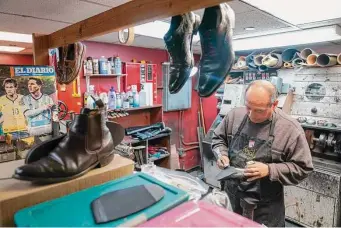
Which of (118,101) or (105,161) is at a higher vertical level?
(118,101)

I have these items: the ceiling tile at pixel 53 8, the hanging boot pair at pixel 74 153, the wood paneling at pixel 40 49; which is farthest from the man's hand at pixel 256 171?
the ceiling tile at pixel 53 8

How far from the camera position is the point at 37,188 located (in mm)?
701

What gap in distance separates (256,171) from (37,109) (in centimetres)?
143

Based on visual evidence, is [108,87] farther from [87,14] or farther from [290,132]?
[290,132]

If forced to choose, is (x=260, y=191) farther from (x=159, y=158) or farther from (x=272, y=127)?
(x=159, y=158)

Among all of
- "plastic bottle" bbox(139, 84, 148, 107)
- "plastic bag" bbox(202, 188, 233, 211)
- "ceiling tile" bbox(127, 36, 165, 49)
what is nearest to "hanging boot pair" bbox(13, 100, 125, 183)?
"plastic bag" bbox(202, 188, 233, 211)

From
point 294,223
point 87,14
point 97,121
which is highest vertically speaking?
point 87,14

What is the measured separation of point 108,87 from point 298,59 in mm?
2940

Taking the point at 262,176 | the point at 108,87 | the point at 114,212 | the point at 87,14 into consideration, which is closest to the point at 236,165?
the point at 262,176

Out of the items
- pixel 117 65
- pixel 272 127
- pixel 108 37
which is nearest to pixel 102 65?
pixel 117 65

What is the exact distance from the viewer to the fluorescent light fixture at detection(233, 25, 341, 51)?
2.81 meters

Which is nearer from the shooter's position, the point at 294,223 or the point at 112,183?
the point at 112,183

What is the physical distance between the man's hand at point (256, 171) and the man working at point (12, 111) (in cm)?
139

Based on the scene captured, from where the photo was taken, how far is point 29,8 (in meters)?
1.91
